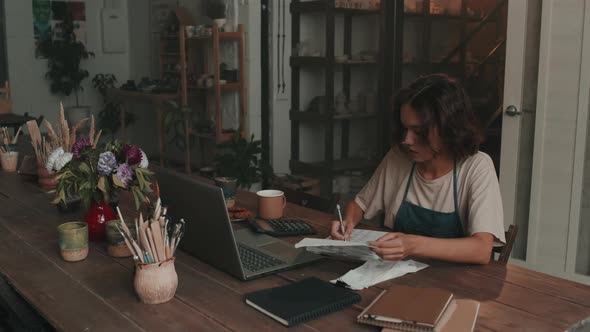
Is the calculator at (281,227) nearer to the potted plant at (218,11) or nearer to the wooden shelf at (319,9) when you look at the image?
the wooden shelf at (319,9)

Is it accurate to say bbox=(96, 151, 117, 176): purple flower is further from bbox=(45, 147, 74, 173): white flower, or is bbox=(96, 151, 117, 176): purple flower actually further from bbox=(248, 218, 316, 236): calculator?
bbox=(248, 218, 316, 236): calculator

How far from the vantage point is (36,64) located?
6.58 meters

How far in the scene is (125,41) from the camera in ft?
23.6

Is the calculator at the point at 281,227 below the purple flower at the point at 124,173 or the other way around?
below

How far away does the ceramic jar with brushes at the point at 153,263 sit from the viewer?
1319 mm

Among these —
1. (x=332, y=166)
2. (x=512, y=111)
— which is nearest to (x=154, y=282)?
(x=512, y=111)

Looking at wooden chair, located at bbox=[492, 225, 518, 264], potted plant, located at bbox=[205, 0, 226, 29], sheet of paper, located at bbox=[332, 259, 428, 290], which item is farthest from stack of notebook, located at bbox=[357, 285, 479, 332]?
potted plant, located at bbox=[205, 0, 226, 29]

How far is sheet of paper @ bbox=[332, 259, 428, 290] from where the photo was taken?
1.44 metres

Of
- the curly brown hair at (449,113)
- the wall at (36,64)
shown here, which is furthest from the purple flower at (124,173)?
the wall at (36,64)

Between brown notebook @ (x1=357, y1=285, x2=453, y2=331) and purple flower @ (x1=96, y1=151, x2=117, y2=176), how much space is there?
86cm

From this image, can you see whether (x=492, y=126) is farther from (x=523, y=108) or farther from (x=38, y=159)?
(x=38, y=159)

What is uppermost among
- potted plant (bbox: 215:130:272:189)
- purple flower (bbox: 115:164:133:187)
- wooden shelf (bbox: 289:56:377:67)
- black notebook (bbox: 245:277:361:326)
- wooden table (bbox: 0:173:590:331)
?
wooden shelf (bbox: 289:56:377:67)

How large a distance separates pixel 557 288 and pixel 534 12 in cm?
202

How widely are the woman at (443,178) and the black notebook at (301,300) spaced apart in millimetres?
297
